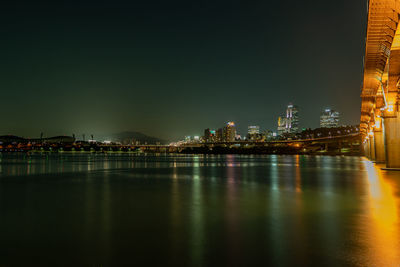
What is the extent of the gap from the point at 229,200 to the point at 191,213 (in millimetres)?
3447

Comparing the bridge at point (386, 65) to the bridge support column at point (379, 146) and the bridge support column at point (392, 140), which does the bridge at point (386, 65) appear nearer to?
the bridge support column at point (392, 140)

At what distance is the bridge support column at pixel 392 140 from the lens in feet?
108

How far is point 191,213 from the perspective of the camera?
453 inches

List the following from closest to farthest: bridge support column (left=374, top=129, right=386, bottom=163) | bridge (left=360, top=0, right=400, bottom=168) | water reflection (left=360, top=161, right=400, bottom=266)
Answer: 1. water reflection (left=360, top=161, right=400, bottom=266)
2. bridge (left=360, top=0, right=400, bottom=168)
3. bridge support column (left=374, top=129, right=386, bottom=163)

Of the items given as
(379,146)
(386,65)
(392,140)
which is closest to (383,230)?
(386,65)

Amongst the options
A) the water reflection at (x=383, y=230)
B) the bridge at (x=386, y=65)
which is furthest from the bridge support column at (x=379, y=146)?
the water reflection at (x=383, y=230)

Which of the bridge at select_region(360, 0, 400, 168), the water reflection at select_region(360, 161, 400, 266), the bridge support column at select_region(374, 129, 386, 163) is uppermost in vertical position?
the bridge at select_region(360, 0, 400, 168)

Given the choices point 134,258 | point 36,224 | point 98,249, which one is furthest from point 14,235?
point 134,258

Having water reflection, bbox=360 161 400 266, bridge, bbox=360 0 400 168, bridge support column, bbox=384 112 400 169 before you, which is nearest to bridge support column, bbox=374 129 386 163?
bridge, bbox=360 0 400 168

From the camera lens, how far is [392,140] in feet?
109

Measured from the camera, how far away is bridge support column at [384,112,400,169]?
33.0 meters

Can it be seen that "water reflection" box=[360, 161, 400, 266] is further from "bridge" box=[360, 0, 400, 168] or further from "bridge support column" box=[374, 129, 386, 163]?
"bridge support column" box=[374, 129, 386, 163]

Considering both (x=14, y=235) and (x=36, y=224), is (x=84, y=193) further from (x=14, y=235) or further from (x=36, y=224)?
(x=14, y=235)

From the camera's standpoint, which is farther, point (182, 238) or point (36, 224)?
point (36, 224)
